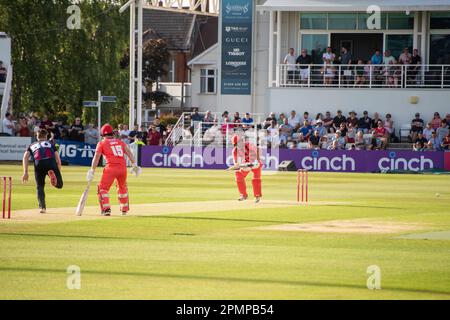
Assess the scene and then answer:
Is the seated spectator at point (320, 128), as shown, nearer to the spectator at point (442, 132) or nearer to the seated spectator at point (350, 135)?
the seated spectator at point (350, 135)

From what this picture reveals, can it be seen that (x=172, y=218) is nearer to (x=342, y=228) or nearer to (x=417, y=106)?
(x=342, y=228)

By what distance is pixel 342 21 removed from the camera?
50656 millimetres

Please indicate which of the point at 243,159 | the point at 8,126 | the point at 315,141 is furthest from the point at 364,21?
the point at 243,159

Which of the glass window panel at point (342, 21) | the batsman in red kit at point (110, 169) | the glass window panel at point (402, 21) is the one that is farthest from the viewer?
the glass window panel at point (342, 21)

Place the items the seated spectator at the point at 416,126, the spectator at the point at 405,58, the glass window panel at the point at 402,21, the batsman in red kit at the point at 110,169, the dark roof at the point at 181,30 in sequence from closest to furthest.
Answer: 1. the batsman in red kit at the point at 110,169
2. the seated spectator at the point at 416,126
3. the spectator at the point at 405,58
4. the glass window panel at the point at 402,21
5. the dark roof at the point at 181,30

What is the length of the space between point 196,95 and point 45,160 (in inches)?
2139

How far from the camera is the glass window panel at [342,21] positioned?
50531mm

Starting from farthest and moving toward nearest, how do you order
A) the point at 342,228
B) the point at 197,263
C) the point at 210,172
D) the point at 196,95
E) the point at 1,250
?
the point at 196,95 < the point at 210,172 < the point at 342,228 < the point at 1,250 < the point at 197,263

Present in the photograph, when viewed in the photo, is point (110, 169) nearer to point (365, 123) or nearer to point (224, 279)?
point (224, 279)

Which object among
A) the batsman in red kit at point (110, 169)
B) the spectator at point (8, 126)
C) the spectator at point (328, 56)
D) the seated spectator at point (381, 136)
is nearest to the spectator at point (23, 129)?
the spectator at point (8, 126)

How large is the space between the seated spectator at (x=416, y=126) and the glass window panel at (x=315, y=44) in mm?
6363

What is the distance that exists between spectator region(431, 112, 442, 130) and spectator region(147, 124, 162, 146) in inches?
442

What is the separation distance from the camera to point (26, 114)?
192ft
